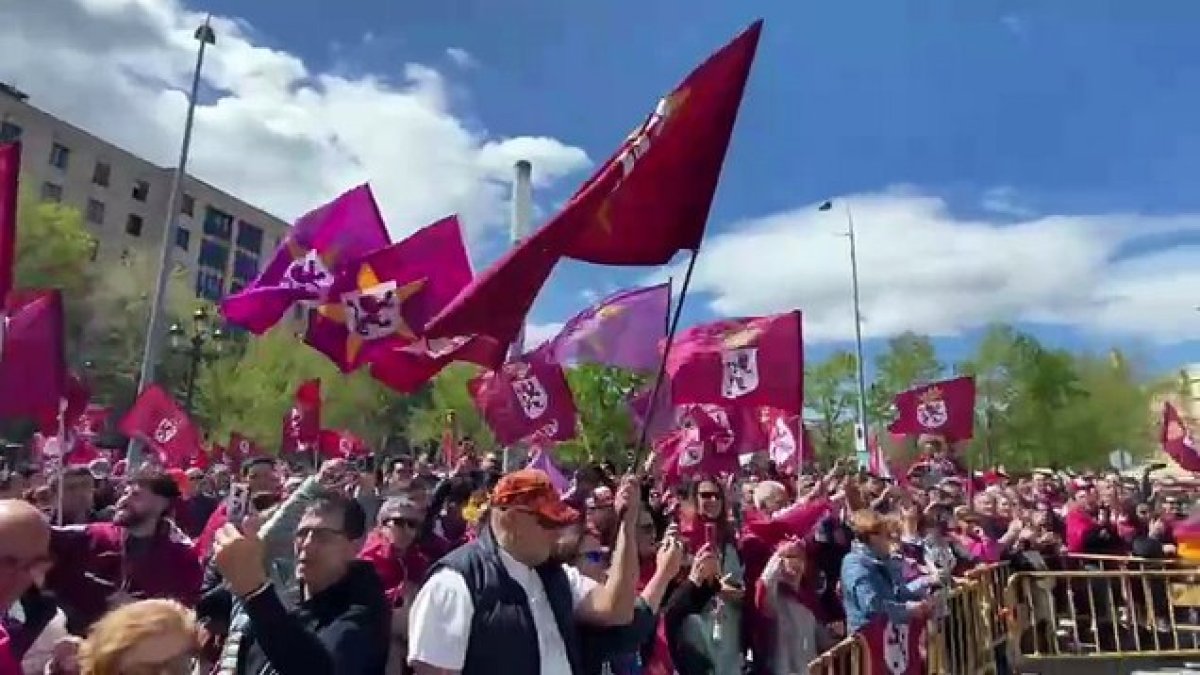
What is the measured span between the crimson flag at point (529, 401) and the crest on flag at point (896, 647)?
5792 mm

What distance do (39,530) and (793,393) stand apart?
826cm

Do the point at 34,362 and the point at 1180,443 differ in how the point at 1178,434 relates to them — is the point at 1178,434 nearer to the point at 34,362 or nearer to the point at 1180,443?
the point at 1180,443

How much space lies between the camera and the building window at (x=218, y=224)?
81037mm

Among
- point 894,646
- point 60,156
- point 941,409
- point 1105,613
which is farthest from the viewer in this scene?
point 60,156

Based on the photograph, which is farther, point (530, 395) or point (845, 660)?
point (530, 395)

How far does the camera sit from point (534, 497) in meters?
3.17

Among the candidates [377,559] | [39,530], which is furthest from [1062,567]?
[39,530]

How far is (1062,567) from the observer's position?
11.3 metres

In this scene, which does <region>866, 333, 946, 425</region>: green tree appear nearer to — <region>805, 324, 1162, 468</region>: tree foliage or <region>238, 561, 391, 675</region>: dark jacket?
<region>805, 324, 1162, 468</region>: tree foliage

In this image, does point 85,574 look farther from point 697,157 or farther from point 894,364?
point 894,364

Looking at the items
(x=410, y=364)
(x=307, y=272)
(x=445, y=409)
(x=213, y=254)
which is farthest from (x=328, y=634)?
(x=213, y=254)

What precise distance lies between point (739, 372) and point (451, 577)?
7649 mm

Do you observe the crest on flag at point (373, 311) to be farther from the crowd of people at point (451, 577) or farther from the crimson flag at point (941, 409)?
the crimson flag at point (941, 409)

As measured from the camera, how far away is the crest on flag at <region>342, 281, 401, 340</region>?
32.1 ft
